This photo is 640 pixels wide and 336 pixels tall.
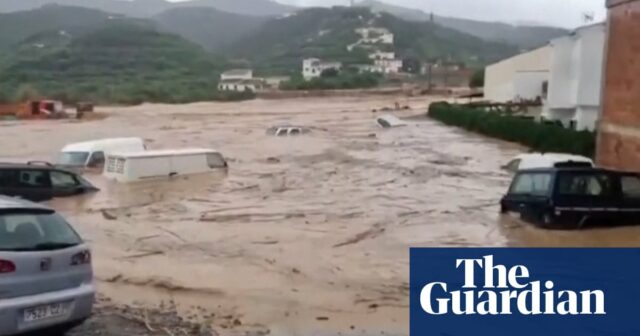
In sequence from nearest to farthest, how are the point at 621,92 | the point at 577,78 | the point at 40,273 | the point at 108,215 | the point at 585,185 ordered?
the point at 40,273 < the point at 585,185 < the point at 108,215 < the point at 621,92 < the point at 577,78

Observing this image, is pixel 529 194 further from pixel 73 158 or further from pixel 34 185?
pixel 73 158

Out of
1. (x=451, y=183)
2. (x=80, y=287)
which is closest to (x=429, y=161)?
(x=451, y=183)

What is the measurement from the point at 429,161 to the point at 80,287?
31.2m

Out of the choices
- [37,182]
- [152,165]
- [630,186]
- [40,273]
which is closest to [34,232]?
[40,273]

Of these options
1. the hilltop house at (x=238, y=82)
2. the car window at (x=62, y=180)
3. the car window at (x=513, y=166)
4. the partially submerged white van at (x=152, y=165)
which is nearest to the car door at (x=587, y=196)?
the car window at (x=62, y=180)

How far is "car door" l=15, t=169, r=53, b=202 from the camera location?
21.8 metres

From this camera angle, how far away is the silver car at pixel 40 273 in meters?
7.89

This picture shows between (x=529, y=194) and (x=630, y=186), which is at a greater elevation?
(x=630, y=186)

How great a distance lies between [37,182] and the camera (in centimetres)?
2258

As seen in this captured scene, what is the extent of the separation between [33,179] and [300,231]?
7.00 m

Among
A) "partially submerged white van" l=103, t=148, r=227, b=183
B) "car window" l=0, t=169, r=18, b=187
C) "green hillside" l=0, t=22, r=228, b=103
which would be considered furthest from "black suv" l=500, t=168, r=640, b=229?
"green hillside" l=0, t=22, r=228, b=103

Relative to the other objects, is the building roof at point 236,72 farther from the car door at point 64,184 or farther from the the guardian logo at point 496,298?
the the guardian logo at point 496,298

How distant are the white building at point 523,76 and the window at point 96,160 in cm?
2806

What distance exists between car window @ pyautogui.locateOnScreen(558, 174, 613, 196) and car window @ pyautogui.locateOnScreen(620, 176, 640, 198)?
35 centimetres
